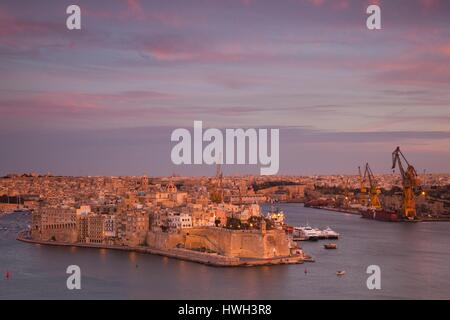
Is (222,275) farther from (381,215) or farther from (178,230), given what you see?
(381,215)

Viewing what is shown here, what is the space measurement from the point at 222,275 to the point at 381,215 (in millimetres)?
13452

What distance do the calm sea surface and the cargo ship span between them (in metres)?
8.05

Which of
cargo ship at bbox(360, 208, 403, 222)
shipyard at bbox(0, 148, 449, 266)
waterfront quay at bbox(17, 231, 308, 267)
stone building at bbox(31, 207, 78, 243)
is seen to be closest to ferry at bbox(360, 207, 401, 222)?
cargo ship at bbox(360, 208, 403, 222)

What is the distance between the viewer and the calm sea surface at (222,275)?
8.46m

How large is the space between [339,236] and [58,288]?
7.77 meters

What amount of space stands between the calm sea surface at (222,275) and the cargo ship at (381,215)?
805 centimetres

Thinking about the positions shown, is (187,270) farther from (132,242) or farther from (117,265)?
(132,242)

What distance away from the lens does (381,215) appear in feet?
72.5

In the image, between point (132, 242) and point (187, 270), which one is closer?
point (187, 270)

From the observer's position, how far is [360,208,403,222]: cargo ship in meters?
21.6

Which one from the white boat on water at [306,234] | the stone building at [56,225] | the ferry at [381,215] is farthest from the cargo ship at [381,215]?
the stone building at [56,225]

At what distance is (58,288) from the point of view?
889cm

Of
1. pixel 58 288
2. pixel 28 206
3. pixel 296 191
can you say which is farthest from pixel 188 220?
pixel 296 191
